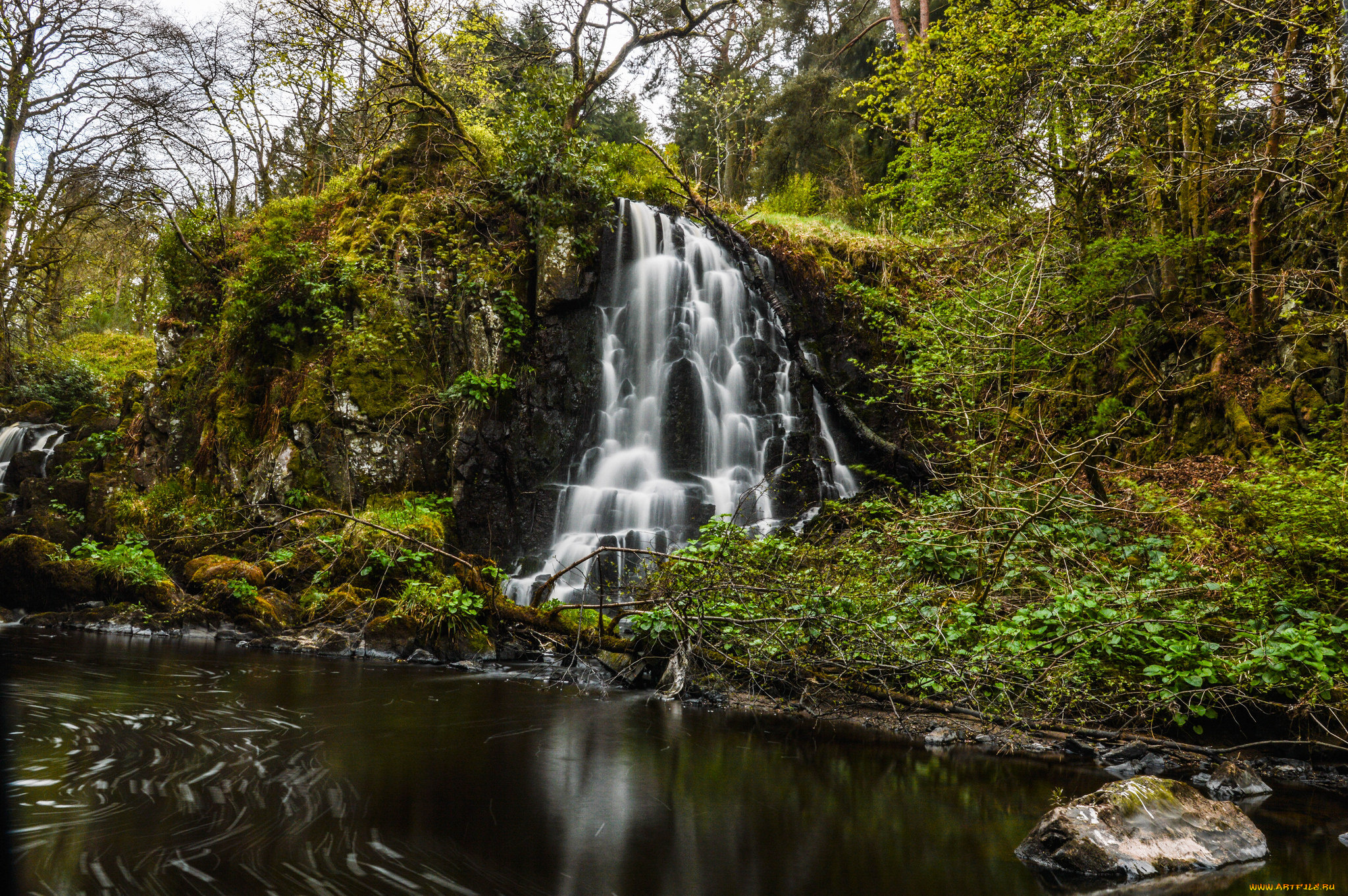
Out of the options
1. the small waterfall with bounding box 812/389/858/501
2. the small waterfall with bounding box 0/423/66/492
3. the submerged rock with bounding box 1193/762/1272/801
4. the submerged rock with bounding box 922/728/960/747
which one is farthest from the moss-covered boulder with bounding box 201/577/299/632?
the submerged rock with bounding box 1193/762/1272/801

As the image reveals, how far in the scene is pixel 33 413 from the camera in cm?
1656

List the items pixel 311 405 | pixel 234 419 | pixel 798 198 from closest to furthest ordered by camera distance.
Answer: pixel 311 405
pixel 234 419
pixel 798 198

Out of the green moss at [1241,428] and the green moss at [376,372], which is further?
the green moss at [376,372]

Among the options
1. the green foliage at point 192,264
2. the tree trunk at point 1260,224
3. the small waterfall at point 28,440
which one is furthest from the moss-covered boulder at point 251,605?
the tree trunk at point 1260,224

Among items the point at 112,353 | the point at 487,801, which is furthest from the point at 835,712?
the point at 112,353

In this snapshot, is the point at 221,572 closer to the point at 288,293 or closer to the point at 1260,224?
the point at 288,293

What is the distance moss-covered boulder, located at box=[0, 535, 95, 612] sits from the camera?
884cm

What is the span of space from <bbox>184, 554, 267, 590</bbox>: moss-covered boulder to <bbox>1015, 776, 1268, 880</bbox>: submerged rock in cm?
889

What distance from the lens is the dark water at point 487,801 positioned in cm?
261

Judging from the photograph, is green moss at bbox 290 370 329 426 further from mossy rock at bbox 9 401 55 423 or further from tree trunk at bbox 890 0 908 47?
tree trunk at bbox 890 0 908 47

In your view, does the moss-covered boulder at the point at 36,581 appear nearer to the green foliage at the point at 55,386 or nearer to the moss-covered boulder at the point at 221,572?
the moss-covered boulder at the point at 221,572

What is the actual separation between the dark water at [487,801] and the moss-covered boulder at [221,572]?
9.98ft

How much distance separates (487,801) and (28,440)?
17.3 m

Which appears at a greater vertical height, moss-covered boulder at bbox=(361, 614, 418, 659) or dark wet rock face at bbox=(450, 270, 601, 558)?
dark wet rock face at bbox=(450, 270, 601, 558)
